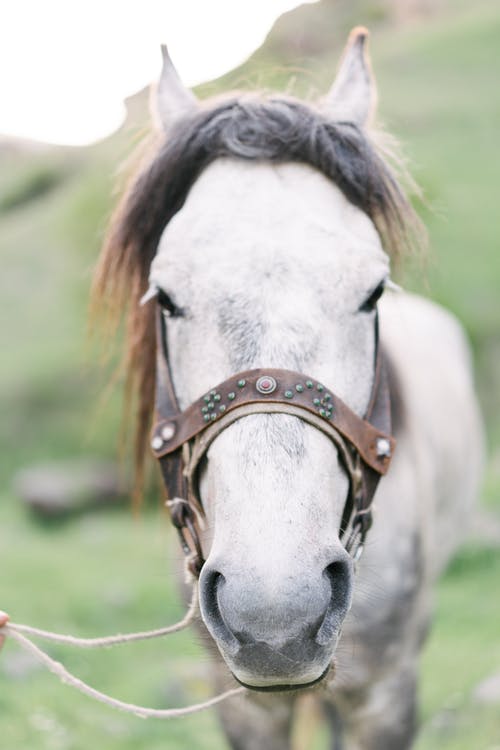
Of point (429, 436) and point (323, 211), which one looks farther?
point (429, 436)

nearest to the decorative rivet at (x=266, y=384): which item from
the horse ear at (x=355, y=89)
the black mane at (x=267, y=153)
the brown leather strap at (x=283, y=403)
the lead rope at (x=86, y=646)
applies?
the brown leather strap at (x=283, y=403)

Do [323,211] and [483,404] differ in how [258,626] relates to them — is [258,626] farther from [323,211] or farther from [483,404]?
[483,404]

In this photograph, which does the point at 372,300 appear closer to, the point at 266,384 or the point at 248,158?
the point at 266,384

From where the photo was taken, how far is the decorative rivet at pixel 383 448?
7.38 ft

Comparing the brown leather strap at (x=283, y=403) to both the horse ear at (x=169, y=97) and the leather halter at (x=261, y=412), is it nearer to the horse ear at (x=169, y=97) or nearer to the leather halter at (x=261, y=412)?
the leather halter at (x=261, y=412)

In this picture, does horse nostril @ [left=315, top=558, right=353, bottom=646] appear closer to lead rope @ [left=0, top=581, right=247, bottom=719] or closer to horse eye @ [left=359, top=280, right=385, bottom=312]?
lead rope @ [left=0, top=581, right=247, bottom=719]

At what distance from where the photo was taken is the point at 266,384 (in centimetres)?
200

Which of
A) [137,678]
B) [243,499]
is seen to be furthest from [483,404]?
[243,499]

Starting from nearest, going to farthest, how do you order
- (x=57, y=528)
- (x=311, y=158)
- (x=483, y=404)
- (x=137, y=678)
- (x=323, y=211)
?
1. (x=323, y=211)
2. (x=311, y=158)
3. (x=137, y=678)
4. (x=57, y=528)
5. (x=483, y=404)

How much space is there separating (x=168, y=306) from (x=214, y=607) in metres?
0.82

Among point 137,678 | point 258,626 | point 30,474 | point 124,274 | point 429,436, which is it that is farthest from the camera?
point 30,474

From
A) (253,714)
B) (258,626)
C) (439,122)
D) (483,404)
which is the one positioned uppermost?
(258,626)

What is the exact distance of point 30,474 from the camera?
1059 cm

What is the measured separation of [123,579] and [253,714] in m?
4.79
